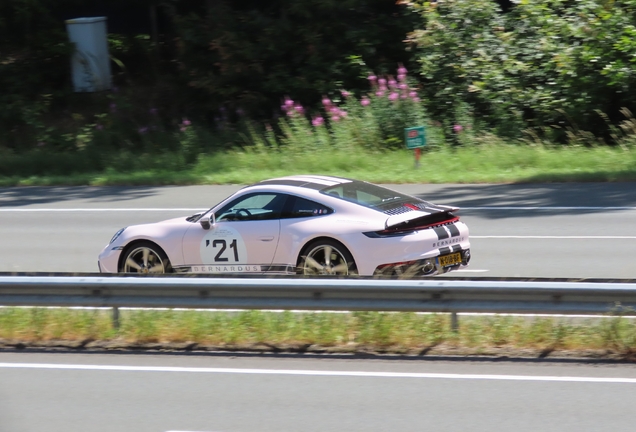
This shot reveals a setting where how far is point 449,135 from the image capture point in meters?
23.8

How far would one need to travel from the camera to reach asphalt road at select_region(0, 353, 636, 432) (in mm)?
6074

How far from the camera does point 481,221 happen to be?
15.0 metres

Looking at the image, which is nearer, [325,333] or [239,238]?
[325,333]

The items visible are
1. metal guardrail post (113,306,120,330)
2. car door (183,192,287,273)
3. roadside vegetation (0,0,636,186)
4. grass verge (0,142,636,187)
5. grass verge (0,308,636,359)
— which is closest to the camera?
grass verge (0,308,636,359)

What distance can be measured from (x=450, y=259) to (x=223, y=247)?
8.49 feet

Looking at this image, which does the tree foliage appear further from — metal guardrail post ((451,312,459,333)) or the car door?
metal guardrail post ((451,312,459,333))

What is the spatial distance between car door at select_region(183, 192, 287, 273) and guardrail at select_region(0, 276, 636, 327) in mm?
2141

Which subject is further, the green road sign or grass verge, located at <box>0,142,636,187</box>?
the green road sign

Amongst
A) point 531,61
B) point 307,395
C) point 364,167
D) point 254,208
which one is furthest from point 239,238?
point 531,61

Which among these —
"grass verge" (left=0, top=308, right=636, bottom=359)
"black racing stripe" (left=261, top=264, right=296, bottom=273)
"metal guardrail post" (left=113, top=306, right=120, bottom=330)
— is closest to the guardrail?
"metal guardrail post" (left=113, top=306, right=120, bottom=330)

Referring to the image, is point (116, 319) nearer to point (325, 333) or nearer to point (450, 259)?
point (325, 333)

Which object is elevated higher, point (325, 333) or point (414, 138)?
point (414, 138)

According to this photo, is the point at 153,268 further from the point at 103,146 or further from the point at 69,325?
the point at 103,146

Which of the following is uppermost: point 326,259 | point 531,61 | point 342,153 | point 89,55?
point 89,55
